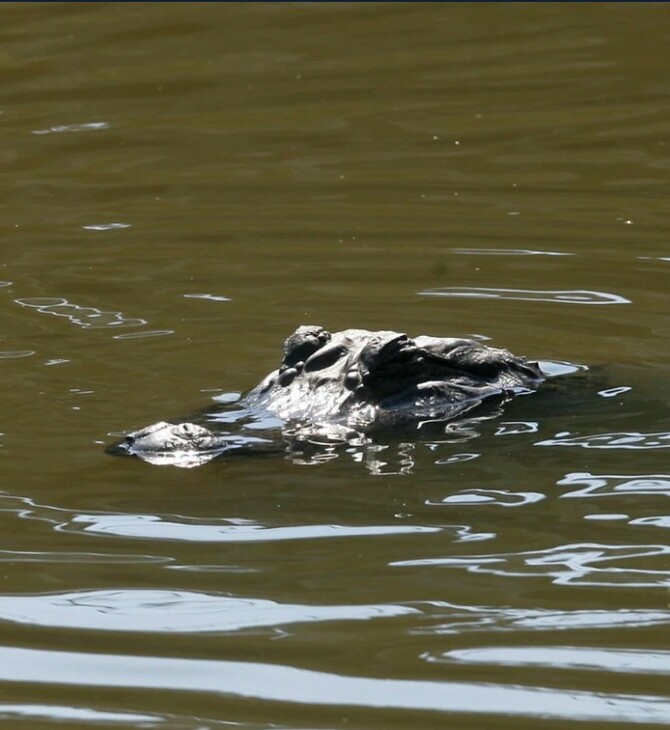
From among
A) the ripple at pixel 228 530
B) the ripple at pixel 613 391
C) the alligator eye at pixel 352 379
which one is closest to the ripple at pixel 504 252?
the ripple at pixel 613 391

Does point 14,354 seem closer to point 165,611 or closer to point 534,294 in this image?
point 534,294

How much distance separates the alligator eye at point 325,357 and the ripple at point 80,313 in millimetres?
2091

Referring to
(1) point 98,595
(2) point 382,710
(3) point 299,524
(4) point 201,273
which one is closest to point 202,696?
(2) point 382,710

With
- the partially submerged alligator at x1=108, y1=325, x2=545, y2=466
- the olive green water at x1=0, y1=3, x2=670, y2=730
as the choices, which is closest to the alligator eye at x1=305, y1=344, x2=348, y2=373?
the partially submerged alligator at x1=108, y1=325, x2=545, y2=466

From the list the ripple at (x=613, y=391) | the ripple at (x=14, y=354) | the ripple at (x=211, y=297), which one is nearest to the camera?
the ripple at (x=613, y=391)

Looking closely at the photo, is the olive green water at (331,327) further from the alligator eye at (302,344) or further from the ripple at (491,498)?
the alligator eye at (302,344)

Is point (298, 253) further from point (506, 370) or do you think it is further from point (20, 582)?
point (20, 582)

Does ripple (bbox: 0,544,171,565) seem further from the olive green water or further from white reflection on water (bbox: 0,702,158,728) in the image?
white reflection on water (bbox: 0,702,158,728)

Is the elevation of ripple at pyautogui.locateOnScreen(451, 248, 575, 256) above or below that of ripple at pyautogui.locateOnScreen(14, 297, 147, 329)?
below

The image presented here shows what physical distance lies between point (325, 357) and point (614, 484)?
5.05 feet

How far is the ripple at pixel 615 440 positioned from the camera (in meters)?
6.95

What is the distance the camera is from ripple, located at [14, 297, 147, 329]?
9289 millimetres

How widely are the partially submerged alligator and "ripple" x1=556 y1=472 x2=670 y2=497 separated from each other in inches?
34.0

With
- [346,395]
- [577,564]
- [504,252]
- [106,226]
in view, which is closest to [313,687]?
[577,564]
